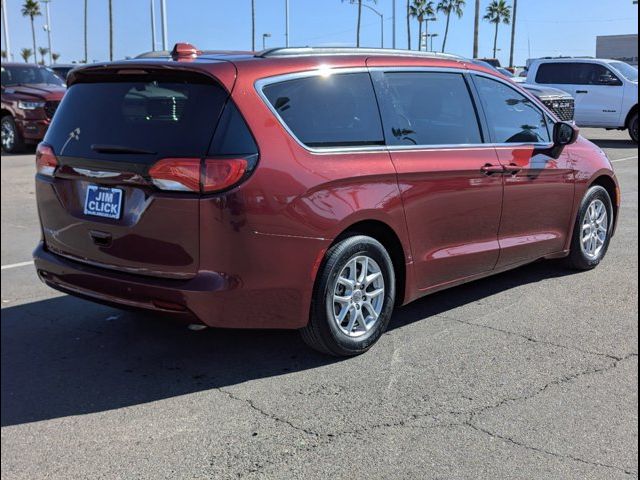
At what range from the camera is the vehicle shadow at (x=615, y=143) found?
1744 cm

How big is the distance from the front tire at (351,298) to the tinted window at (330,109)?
0.61 meters

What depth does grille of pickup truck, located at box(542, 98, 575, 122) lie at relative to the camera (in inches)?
522

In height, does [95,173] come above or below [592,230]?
above

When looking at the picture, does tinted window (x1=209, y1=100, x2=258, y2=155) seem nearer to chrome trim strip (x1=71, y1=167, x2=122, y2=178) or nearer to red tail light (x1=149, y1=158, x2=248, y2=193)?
red tail light (x1=149, y1=158, x2=248, y2=193)

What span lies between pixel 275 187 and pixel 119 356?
151 cm

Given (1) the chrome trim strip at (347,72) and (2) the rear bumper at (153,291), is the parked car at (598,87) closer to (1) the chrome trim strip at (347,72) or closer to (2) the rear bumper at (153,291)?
(1) the chrome trim strip at (347,72)

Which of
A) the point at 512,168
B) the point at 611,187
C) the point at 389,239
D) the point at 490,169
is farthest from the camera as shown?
the point at 611,187

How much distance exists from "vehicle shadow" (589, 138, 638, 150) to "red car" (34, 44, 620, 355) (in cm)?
1386

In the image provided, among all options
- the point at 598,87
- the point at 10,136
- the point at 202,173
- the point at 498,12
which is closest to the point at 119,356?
the point at 202,173

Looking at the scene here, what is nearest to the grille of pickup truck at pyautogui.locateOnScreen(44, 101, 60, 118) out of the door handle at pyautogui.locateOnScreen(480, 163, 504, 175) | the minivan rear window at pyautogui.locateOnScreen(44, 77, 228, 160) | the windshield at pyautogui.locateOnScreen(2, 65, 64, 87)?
the windshield at pyautogui.locateOnScreen(2, 65, 64, 87)

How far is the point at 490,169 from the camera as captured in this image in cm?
489

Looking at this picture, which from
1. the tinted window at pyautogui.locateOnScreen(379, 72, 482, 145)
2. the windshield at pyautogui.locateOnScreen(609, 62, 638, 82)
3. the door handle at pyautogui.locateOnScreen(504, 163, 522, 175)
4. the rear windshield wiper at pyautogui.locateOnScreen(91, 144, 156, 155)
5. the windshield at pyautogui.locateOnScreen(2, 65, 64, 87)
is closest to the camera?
the rear windshield wiper at pyautogui.locateOnScreen(91, 144, 156, 155)

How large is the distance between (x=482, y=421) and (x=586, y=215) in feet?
10.2

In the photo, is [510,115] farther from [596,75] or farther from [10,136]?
[596,75]
